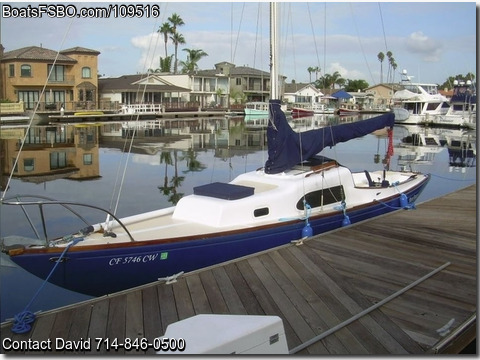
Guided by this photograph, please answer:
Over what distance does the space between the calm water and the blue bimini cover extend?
1.69m

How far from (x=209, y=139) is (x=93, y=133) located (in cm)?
1033

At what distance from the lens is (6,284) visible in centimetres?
848

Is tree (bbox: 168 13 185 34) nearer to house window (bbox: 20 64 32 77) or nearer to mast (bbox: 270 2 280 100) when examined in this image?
house window (bbox: 20 64 32 77)

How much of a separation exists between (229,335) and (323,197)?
651 centimetres

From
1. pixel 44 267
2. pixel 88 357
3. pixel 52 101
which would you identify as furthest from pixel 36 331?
pixel 52 101

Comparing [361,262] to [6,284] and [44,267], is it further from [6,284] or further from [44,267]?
[6,284]

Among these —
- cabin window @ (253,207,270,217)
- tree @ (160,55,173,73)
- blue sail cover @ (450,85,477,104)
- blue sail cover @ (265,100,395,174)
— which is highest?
tree @ (160,55,173,73)

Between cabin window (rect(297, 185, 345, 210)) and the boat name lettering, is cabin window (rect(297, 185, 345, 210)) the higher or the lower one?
the higher one

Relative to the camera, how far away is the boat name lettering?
7165mm

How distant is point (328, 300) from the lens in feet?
20.1

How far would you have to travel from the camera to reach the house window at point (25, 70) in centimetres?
5431

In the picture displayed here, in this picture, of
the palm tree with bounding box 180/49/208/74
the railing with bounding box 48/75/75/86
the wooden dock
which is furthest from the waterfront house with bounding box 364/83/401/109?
the wooden dock

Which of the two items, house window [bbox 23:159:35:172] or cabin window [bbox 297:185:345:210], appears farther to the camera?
house window [bbox 23:159:35:172]

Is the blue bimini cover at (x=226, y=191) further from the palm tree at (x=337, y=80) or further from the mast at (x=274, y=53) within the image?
the palm tree at (x=337, y=80)
